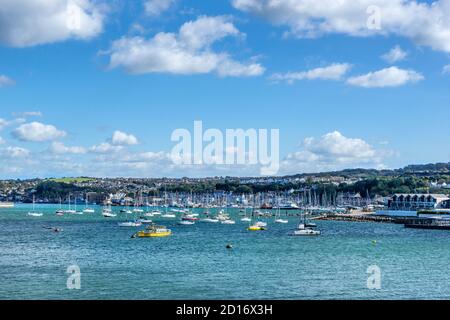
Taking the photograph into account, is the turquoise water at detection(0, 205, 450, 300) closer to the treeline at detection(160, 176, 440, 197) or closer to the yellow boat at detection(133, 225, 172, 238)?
the yellow boat at detection(133, 225, 172, 238)

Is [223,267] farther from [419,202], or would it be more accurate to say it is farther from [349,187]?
[349,187]

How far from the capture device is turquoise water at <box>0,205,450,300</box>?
27.9 meters

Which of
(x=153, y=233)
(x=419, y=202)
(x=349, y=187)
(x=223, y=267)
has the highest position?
(x=349, y=187)

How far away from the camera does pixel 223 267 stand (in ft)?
121

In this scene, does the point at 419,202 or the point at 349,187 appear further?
the point at 349,187

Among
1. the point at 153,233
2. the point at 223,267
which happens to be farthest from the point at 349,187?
the point at 223,267

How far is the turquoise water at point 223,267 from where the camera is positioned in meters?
27.9

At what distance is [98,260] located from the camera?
135 ft

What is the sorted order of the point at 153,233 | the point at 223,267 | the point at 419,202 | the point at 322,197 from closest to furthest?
the point at 223,267 < the point at 153,233 < the point at 419,202 < the point at 322,197

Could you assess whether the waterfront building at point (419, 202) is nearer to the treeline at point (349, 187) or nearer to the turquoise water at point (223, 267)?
the treeline at point (349, 187)

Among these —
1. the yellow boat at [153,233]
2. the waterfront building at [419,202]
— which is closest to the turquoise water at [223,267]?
the yellow boat at [153,233]

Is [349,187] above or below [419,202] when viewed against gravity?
above

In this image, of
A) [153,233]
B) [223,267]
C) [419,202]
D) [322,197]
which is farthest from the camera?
[322,197]

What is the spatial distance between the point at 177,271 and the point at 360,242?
26.1 metres
